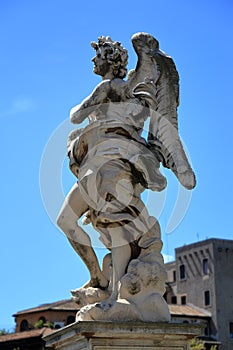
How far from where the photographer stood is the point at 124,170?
7824 millimetres

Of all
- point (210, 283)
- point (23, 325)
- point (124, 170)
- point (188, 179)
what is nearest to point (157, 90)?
point (124, 170)

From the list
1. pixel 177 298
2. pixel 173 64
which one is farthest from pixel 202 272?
pixel 173 64

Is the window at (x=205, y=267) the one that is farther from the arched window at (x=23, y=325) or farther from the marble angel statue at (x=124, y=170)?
the marble angel statue at (x=124, y=170)

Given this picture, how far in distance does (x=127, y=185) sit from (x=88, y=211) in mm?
511

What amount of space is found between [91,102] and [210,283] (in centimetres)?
8017

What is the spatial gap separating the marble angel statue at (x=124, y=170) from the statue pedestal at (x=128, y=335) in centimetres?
16

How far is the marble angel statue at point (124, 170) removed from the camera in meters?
7.50

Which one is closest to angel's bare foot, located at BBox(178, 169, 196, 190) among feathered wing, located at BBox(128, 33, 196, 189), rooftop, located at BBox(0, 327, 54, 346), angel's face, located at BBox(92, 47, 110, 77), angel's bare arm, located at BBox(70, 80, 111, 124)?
feathered wing, located at BBox(128, 33, 196, 189)

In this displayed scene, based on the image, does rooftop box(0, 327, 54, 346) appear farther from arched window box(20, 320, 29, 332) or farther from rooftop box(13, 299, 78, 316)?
arched window box(20, 320, 29, 332)

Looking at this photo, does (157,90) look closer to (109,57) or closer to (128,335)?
(109,57)

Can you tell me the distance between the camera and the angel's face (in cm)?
821

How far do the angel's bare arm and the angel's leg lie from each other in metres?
0.64

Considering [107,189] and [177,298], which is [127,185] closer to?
[107,189]

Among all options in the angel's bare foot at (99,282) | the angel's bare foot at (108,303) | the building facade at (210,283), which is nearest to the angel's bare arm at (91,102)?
the angel's bare foot at (99,282)
